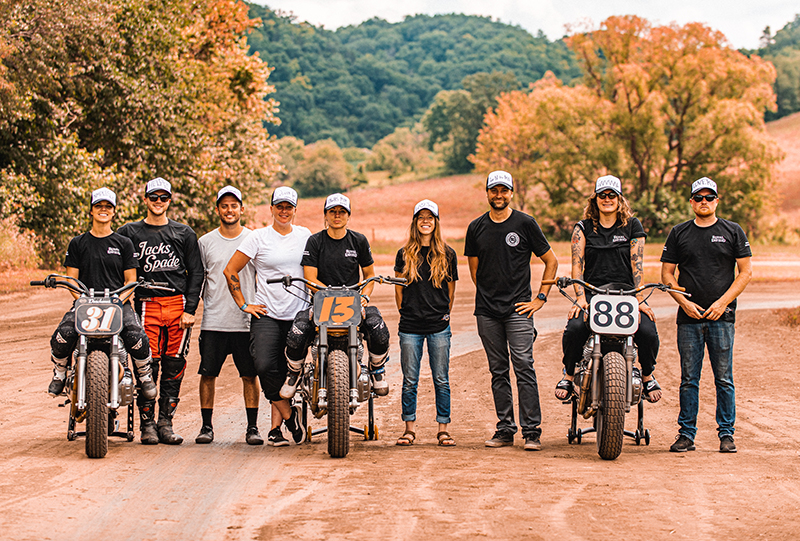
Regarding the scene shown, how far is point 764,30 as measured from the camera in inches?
6934

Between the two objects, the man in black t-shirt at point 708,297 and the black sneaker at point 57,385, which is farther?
the man in black t-shirt at point 708,297

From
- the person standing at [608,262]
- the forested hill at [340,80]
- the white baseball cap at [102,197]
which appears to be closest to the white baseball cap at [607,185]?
the person standing at [608,262]

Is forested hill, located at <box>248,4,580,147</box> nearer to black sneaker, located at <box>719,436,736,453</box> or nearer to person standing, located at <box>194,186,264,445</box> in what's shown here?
person standing, located at <box>194,186,264,445</box>

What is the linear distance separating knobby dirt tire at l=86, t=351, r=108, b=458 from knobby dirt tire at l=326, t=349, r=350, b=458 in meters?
1.88

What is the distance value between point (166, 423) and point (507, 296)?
11.4ft

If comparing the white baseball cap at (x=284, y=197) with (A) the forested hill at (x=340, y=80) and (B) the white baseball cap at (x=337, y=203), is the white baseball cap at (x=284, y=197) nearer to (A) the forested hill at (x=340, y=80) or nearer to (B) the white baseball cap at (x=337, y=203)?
(B) the white baseball cap at (x=337, y=203)

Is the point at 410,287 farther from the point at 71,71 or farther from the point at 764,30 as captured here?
the point at 764,30

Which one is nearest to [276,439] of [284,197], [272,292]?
[272,292]

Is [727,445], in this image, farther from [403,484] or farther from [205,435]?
[205,435]

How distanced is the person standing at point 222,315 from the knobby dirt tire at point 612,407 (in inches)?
125

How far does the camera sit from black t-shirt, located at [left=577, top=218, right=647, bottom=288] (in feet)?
24.7

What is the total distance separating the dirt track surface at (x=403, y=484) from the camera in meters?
5.16

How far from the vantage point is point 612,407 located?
6.88 m

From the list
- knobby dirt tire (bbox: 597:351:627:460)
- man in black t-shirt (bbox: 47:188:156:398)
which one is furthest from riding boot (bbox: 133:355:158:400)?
knobby dirt tire (bbox: 597:351:627:460)
